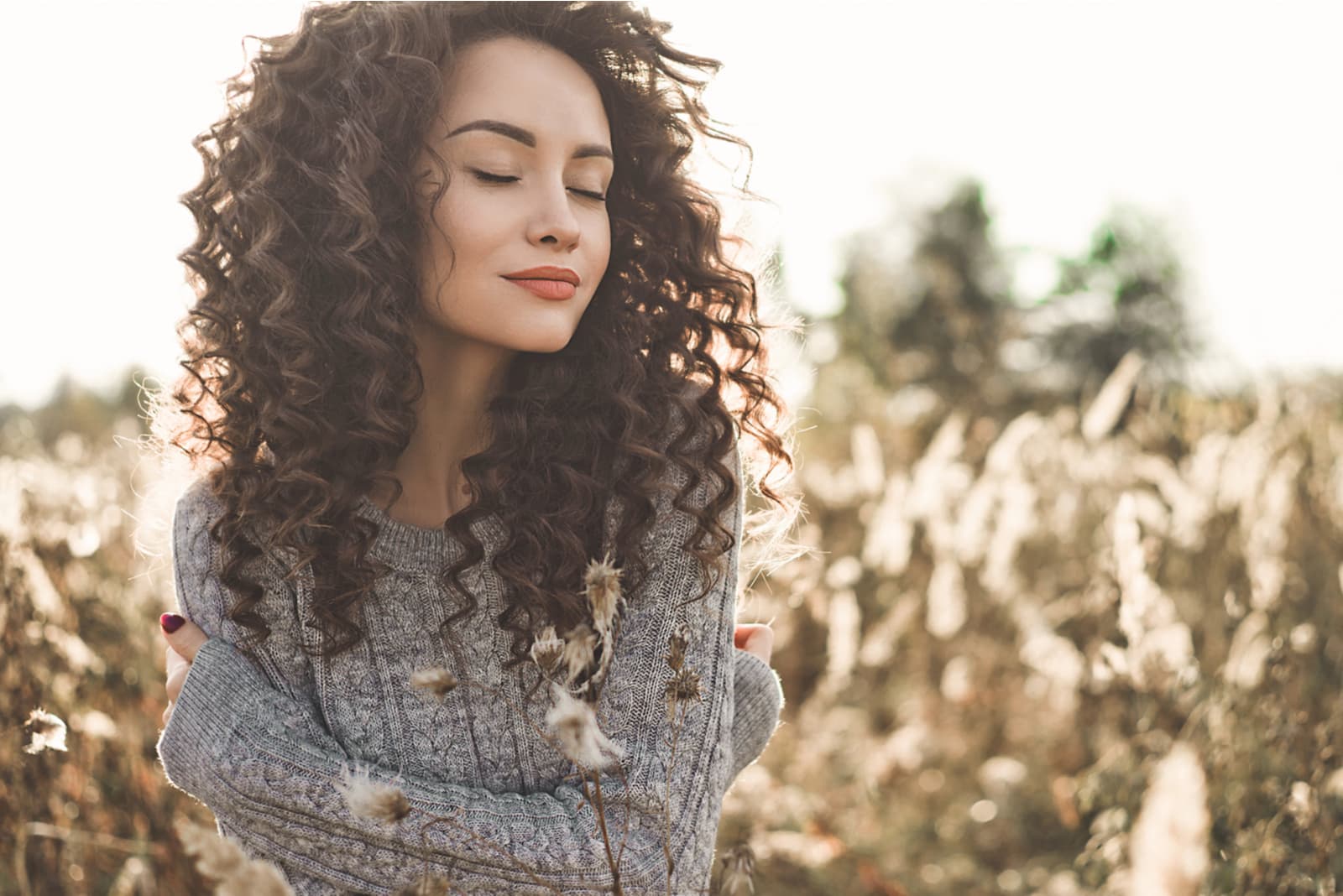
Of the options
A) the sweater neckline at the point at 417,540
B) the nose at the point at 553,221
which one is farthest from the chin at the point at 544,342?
the sweater neckline at the point at 417,540

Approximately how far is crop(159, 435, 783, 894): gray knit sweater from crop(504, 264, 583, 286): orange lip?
0.34 m

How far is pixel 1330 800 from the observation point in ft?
5.96

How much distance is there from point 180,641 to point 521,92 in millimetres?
883

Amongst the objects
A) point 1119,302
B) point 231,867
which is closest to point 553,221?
point 231,867

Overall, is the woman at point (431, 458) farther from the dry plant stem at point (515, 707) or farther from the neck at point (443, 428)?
the dry plant stem at point (515, 707)

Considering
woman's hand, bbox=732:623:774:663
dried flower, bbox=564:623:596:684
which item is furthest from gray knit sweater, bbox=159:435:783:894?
dried flower, bbox=564:623:596:684

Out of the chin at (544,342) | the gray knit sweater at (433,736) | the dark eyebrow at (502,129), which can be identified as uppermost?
the dark eyebrow at (502,129)

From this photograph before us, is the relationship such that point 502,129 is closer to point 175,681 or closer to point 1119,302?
point 175,681

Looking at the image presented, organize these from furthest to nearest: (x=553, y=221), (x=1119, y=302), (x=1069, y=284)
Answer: (x=1069, y=284), (x=1119, y=302), (x=553, y=221)

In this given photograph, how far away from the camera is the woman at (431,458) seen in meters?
1.54

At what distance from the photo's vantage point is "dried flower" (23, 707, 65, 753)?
3.88 ft

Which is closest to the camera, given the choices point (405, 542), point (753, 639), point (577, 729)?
point (577, 729)

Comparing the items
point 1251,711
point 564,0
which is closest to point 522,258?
point 564,0

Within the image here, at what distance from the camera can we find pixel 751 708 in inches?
73.1
